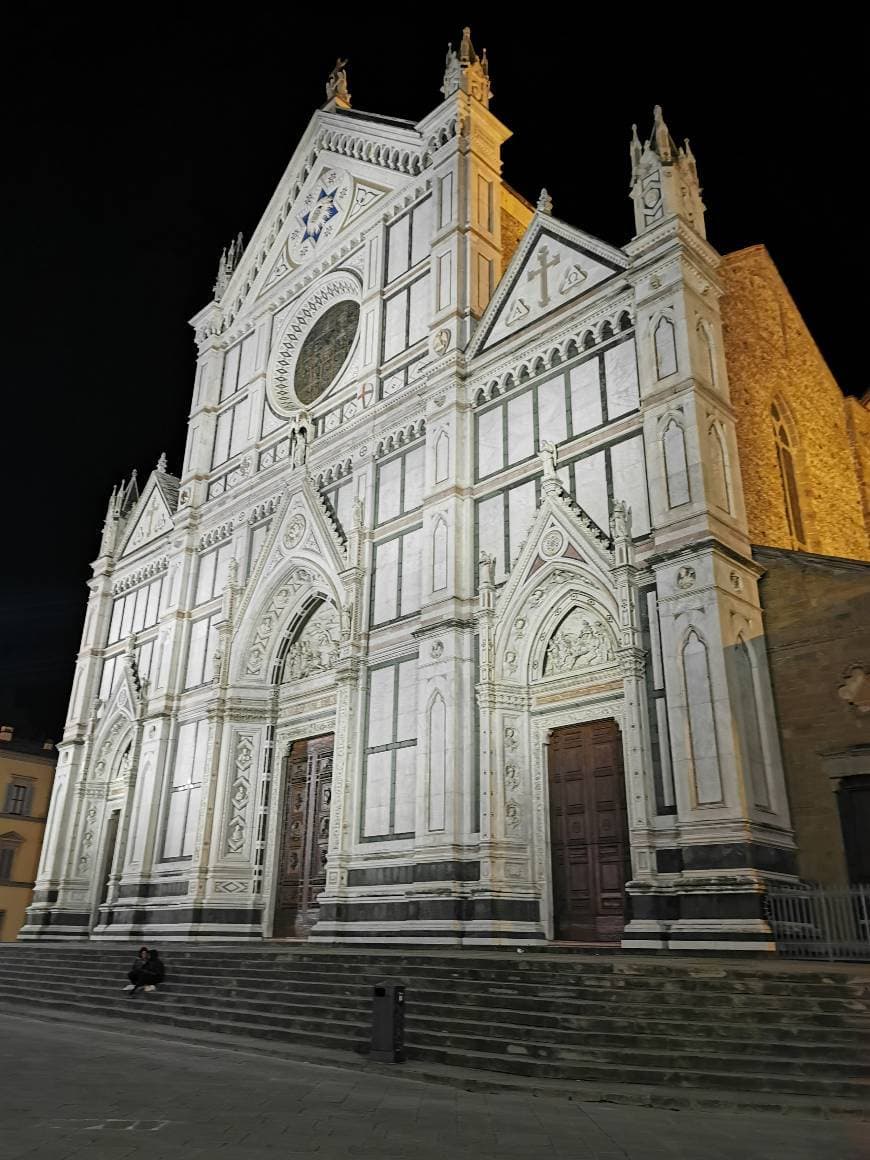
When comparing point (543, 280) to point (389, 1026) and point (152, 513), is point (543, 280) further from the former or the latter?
point (152, 513)

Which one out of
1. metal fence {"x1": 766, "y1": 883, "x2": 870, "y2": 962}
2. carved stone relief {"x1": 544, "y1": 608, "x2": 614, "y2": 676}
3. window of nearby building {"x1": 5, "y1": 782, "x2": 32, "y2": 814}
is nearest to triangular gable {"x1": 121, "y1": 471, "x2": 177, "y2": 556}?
carved stone relief {"x1": 544, "y1": 608, "x2": 614, "y2": 676}

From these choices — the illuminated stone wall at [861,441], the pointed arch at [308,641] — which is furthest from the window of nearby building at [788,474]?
the pointed arch at [308,641]

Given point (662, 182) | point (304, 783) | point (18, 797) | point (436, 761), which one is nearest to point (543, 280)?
point (662, 182)

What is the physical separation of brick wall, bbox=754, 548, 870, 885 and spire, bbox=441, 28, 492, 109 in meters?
15.0

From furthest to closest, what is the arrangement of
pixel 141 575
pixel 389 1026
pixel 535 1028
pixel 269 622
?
pixel 141 575, pixel 269 622, pixel 389 1026, pixel 535 1028

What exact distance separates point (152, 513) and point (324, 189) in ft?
38.8

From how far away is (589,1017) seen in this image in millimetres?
9875

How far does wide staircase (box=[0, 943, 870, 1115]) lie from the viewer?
8391 millimetres

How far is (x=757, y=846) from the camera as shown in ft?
41.1

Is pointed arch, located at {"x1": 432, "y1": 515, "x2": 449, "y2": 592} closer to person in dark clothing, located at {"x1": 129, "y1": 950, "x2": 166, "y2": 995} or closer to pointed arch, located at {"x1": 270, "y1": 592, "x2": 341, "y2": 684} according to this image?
pointed arch, located at {"x1": 270, "y1": 592, "x2": 341, "y2": 684}

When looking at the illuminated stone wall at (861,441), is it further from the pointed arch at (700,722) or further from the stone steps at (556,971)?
the stone steps at (556,971)

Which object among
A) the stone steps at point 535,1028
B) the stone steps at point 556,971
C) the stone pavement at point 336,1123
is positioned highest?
the stone steps at point 556,971

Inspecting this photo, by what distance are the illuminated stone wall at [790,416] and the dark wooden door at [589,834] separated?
16.1 feet

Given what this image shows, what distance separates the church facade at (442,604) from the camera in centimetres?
1420
